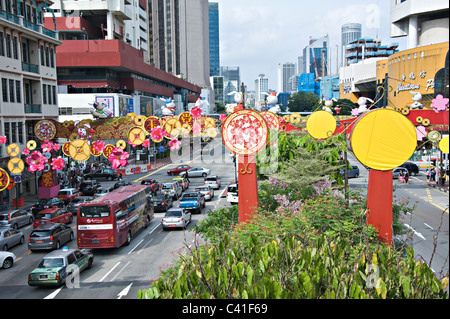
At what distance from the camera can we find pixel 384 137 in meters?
11.4

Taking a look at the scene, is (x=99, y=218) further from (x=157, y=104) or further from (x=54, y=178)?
(x=157, y=104)

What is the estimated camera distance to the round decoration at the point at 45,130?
87.1ft

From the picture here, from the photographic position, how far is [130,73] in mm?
77000

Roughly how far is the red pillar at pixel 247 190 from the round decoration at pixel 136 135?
26.0ft

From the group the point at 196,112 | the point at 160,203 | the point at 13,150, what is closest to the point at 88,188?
the point at 160,203

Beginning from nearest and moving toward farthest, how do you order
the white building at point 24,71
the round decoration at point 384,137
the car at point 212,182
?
the round decoration at point 384,137 → the white building at point 24,71 → the car at point 212,182

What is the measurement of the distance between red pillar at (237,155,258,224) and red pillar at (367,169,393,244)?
4.35 meters

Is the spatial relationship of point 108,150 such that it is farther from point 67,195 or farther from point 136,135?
point 67,195

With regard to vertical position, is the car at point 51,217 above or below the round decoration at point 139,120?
below

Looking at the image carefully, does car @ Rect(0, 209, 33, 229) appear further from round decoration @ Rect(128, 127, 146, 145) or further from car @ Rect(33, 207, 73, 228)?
round decoration @ Rect(128, 127, 146, 145)

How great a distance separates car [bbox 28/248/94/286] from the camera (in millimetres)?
18875

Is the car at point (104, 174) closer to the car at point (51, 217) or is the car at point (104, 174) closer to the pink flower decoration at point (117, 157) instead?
the car at point (51, 217)

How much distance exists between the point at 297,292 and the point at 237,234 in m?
6.46

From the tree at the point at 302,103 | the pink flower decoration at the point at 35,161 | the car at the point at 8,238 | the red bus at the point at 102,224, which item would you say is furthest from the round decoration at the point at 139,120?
the tree at the point at 302,103
